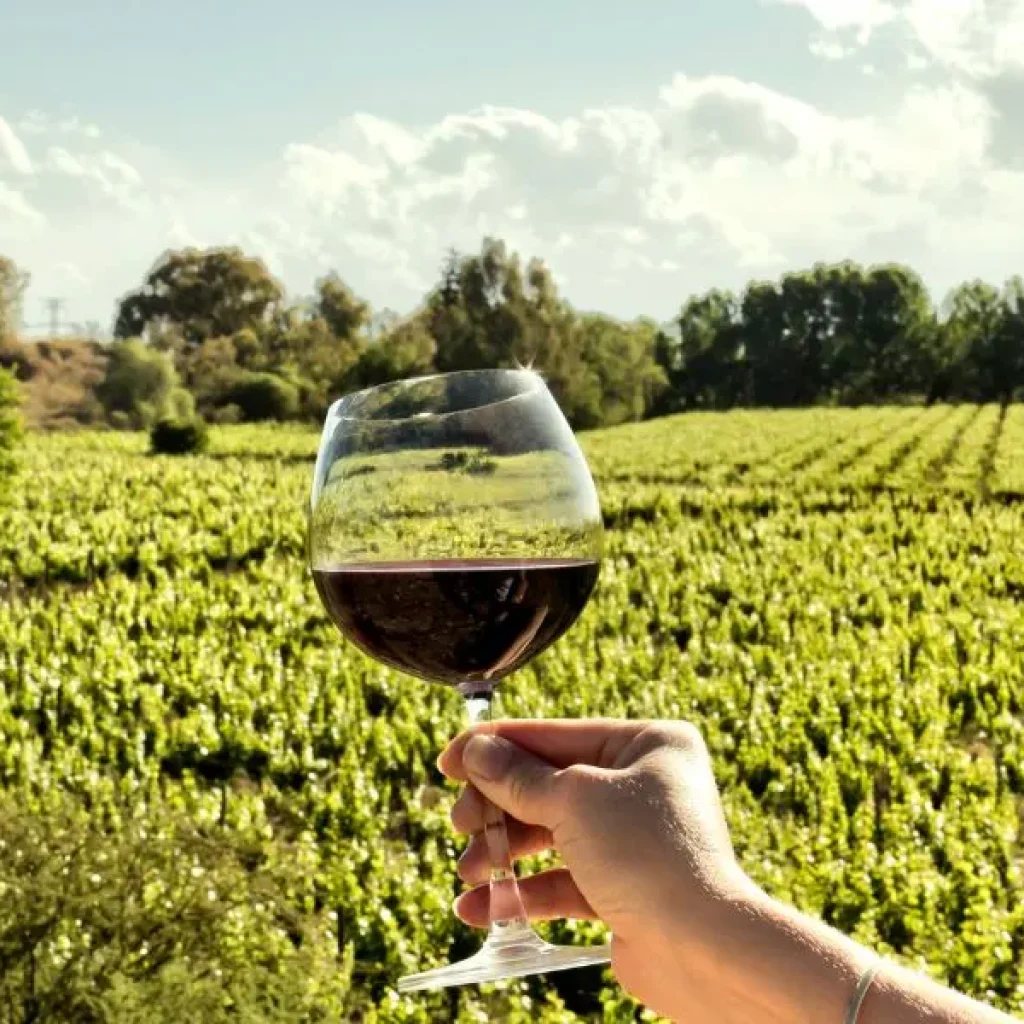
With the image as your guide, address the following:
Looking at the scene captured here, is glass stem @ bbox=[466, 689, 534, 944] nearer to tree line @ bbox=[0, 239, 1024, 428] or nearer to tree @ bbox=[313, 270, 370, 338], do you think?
tree line @ bbox=[0, 239, 1024, 428]

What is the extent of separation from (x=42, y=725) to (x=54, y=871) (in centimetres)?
621

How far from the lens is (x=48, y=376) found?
59.2 m

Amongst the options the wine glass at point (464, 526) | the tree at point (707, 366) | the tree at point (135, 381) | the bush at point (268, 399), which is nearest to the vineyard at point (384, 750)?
the wine glass at point (464, 526)

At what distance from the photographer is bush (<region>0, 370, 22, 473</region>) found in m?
18.3

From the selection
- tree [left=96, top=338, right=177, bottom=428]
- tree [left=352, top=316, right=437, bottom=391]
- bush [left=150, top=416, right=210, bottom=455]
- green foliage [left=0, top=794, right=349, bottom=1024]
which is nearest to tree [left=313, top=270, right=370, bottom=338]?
tree [left=352, top=316, right=437, bottom=391]

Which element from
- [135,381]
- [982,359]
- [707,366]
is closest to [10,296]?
[135,381]

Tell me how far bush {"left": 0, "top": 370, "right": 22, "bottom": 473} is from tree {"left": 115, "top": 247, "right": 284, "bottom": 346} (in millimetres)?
56896

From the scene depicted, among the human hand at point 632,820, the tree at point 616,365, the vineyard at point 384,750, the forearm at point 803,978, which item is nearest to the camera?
the forearm at point 803,978

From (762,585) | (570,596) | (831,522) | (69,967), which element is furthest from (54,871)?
(831,522)

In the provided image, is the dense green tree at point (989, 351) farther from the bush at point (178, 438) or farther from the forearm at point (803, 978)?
the forearm at point (803, 978)

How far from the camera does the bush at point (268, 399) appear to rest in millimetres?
56281

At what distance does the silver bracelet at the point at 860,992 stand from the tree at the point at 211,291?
248ft

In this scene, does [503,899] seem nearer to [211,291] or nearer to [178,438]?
[178,438]

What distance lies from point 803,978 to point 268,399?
56210 mm
